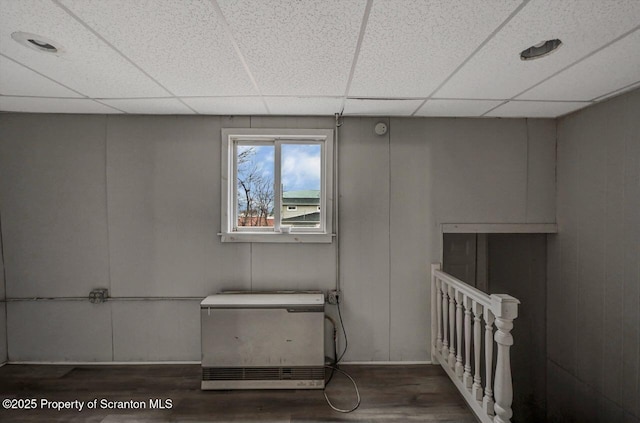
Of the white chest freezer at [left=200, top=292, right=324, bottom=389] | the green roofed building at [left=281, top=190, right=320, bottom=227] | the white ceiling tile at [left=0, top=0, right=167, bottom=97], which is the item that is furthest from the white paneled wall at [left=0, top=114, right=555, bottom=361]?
the white ceiling tile at [left=0, top=0, right=167, bottom=97]

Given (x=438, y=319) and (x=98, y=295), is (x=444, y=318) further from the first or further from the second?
(x=98, y=295)

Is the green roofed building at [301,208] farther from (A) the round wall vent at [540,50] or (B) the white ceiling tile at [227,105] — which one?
(A) the round wall vent at [540,50]

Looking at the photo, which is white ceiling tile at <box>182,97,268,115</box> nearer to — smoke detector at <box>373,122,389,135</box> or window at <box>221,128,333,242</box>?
window at <box>221,128,333,242</box>

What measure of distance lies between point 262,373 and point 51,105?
272 centimetres

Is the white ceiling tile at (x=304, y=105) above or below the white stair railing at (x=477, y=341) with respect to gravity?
above

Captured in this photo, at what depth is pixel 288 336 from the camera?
2.26m

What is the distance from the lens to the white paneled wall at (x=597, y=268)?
1989mm

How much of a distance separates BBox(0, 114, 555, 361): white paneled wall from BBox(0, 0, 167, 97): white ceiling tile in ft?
2.11

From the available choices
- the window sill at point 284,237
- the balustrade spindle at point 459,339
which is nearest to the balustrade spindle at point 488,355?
the balustrade spindle at point 459,339

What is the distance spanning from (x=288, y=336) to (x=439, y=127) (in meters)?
2.22

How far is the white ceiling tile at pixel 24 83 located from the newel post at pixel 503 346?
3.05 metres

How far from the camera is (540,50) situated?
4.95 feet

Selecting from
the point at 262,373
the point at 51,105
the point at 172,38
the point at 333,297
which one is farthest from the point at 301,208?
the point at 51,105

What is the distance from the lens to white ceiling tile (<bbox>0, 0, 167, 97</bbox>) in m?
1.22
